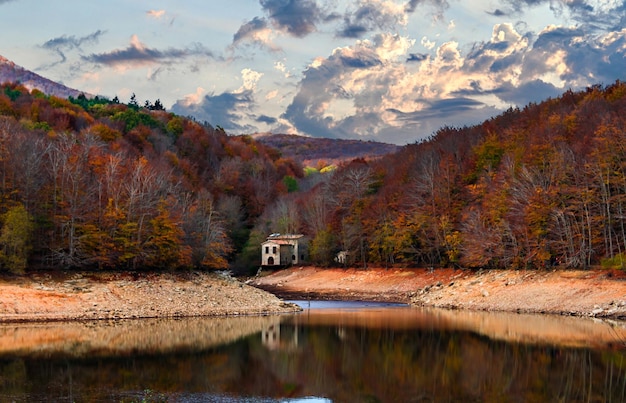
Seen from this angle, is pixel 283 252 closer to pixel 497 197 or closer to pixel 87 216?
pixel 497 197

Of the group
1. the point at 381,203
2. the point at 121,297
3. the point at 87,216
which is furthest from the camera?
the point at 381,203

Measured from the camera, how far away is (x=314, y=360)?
32.8 meters

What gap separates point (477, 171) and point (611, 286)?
36458 mm

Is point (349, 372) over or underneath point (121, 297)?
underneath

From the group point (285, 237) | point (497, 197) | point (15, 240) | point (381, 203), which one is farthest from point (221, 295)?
point (285, 237)

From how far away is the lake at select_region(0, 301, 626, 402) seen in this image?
24.7m

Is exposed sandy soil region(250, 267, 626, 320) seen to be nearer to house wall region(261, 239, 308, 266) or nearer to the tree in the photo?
house wall region(261, 239, 308, 266)

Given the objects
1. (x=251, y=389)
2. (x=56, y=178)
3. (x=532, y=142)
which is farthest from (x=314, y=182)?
(x=251, y=389)

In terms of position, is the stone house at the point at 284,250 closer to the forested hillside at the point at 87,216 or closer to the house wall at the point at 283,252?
the house wall at the point at 283,252

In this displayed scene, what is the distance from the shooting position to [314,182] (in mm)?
161375

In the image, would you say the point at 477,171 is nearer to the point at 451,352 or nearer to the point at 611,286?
the point at 611,286

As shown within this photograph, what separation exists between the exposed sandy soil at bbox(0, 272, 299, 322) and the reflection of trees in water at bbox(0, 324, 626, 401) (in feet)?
46.3

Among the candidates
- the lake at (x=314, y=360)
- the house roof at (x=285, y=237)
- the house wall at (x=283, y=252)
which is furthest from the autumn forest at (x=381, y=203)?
the lake at (x=314, y=360)

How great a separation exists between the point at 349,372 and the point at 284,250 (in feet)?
270
